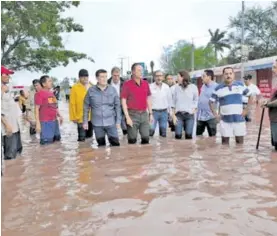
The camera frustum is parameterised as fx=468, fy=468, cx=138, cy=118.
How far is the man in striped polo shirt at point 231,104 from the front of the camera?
26.7ft

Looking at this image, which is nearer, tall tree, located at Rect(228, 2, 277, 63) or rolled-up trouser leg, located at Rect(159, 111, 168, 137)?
rolled-up trouser leg, located at Rect(159, 111, 168, 137)

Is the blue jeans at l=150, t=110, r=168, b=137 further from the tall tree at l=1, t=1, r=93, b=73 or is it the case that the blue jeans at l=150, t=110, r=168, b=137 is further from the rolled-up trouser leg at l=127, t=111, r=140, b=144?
the tall tree at l=1, t=1, r=93, b=73

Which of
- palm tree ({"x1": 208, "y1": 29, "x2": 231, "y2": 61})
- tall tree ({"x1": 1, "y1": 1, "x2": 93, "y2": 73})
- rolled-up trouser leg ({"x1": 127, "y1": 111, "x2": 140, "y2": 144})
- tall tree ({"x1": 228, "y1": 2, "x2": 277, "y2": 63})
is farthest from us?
palm tree ({"x1": 208, "y1": 29, "x2": 231, "y2": 61})

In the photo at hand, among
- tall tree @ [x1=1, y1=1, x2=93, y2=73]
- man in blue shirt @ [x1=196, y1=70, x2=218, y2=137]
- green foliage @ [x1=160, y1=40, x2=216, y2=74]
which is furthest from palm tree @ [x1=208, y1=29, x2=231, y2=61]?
man in blue shirt @ [x1=196, y1=70, x2=218, y2=137]

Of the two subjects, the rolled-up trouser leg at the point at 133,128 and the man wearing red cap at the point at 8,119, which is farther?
the rolled-up trouser leg at the point at 133,128

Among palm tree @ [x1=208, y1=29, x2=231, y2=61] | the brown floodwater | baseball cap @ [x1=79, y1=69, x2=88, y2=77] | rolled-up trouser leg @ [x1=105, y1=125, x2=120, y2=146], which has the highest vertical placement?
palm tree @ [x1=208, y1=29, x2=231, y2=61]

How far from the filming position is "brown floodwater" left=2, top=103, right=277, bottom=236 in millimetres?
3746

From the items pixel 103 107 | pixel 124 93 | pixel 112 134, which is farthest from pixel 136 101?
pixel 112 134

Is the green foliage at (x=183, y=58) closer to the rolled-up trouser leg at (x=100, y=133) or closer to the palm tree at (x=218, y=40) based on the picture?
the palm tree at (x=218, y=40)

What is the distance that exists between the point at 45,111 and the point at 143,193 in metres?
4.93

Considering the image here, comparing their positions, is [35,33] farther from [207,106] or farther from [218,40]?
[218,40]

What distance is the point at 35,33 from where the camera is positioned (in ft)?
85.4

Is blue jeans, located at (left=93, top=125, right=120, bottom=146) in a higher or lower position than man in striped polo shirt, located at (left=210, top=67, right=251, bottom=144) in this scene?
lower

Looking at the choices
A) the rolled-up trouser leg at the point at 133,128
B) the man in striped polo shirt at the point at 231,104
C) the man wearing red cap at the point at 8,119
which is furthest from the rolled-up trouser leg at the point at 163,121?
the man wearing red cap at the point at 8,119
